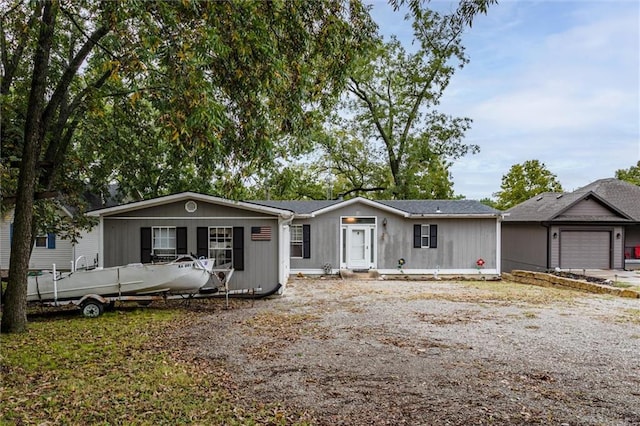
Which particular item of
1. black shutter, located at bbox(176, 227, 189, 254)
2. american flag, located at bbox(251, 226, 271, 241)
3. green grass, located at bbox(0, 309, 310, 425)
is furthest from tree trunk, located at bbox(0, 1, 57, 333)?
american flag, located at bbox(251, 226, 271, 241)

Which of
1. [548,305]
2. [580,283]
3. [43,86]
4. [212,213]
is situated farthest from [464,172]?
[43,86]

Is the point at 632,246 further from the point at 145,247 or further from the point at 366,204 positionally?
the point at 145,247

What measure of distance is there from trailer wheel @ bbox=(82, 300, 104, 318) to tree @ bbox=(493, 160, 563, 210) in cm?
2904

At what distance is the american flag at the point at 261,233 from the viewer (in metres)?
11.5

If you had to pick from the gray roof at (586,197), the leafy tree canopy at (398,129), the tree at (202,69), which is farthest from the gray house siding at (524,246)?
the tree at (202,69)

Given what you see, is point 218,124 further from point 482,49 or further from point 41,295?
point 41,295

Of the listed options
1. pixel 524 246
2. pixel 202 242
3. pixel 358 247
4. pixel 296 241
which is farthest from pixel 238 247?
pixel 524 246

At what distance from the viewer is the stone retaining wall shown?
1226 centimetres

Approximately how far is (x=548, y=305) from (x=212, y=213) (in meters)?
8.86

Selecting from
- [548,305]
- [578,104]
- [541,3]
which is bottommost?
[548,305]

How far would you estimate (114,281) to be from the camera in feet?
31.3

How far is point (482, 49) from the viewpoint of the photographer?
6441 millimetres

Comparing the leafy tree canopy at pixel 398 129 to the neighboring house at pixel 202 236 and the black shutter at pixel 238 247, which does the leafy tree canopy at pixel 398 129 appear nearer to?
the neighboring house at pixel 202 236

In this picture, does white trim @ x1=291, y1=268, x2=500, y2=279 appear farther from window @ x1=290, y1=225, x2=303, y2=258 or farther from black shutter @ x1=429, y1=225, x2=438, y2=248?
black shutter @ x1=429, y1=225, x2=438, y2=248
